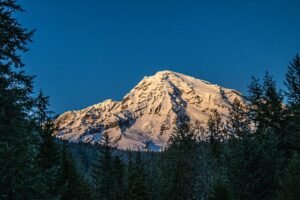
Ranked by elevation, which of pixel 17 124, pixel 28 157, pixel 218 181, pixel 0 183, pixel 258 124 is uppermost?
pixel 258 124

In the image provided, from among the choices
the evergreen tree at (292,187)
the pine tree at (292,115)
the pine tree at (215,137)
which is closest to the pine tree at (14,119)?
the evergreen tree at (292,187)

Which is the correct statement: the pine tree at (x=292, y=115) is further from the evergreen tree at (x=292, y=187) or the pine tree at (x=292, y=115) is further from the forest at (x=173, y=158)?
the evergreen tree at (x=292, y=187)

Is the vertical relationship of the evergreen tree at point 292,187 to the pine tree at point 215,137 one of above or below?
below

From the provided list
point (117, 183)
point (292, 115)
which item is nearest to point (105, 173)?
point (117, 183)

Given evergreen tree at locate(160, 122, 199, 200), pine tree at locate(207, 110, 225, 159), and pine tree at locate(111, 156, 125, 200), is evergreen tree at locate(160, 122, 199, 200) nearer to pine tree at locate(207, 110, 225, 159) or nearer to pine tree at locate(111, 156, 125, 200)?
pine tree at locate(111, 156, 125, 200)

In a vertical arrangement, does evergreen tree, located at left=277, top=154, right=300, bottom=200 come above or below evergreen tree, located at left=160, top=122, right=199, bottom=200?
below

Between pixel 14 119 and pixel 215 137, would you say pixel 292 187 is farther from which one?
pixel 215 137

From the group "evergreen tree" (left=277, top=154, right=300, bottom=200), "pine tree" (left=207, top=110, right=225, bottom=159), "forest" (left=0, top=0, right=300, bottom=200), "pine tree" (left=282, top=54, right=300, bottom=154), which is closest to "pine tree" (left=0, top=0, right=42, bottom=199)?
"forest" (left=0, top=0, right=300, bottom=200)

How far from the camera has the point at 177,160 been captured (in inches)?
1876

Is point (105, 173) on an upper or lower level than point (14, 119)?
upper

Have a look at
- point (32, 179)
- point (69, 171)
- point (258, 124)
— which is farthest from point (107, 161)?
point (32, 179)

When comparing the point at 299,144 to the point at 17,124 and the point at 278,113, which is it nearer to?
the point at 278,113

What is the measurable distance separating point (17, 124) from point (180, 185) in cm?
3633

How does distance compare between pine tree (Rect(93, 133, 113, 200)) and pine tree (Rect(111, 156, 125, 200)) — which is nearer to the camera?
pine tree (Rect(93, 133, 113, 200))
